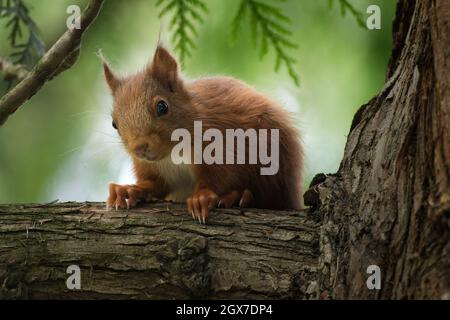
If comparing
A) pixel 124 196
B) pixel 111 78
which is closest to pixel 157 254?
pixel 124 196

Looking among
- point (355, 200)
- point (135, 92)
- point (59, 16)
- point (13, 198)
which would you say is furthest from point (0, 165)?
point (355, 200)

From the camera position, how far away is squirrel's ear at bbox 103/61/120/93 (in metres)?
4.38

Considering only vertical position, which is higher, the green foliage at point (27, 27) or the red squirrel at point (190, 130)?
the green foliage at point (27, 27)

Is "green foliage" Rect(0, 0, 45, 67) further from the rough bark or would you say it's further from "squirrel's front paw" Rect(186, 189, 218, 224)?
"squirrel's front paw" Rect(186, 189, 218, 224)

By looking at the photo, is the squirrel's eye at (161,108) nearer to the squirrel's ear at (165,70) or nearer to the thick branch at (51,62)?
the squirrel's ear at (165,70)

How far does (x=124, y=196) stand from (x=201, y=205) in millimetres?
501

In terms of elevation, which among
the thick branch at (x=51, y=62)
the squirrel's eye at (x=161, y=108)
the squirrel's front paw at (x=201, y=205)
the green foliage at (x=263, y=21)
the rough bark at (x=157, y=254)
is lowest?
the rough bark at (x=157, y=254)

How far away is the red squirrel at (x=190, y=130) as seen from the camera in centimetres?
387

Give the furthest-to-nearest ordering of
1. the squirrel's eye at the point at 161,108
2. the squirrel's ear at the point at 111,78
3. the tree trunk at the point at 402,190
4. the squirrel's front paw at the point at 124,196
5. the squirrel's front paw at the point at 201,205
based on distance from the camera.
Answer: the squirrel's ear at the point at 111,78
the squirrel's eye at the point at 161,108
the squirrel's front paw at the point at 124,196
the squirrel's front paw at the point at 201,205
the tree trunk at the point at 402,190

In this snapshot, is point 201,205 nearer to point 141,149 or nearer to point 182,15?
point 141,149

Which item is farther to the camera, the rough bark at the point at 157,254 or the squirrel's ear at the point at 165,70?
the squirrel's ear at the point at 165,70

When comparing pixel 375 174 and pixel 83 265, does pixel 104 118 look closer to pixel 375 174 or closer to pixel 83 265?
pixel 83 265

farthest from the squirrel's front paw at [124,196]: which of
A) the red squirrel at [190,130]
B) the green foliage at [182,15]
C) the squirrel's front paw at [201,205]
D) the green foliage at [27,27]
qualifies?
the green foliage at [27,27]

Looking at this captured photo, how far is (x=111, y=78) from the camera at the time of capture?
439 cm
